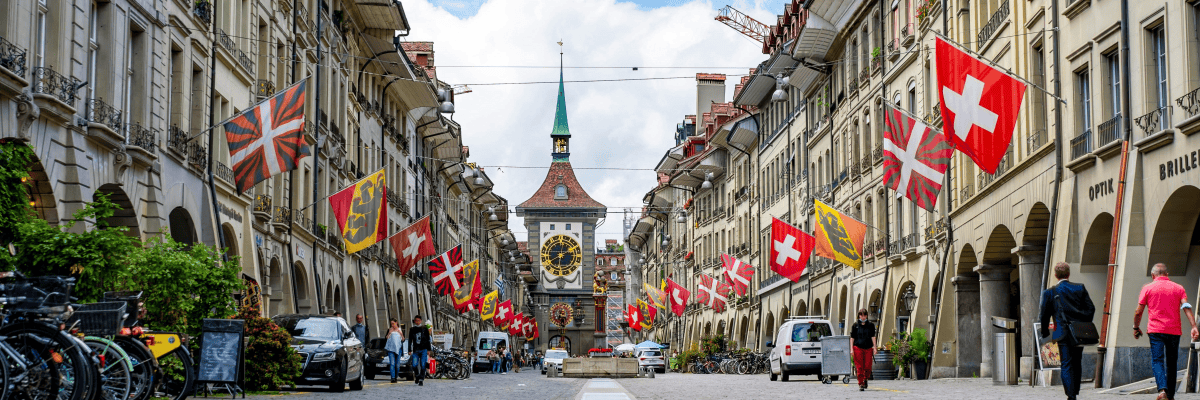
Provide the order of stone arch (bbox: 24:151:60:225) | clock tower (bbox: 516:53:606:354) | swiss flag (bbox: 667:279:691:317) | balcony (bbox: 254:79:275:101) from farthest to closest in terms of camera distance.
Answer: clock tower (bbox: 516:53:606:354) → swiss flag (bbox: 667:279:691:317) → balcony (bbox: 254:79:275:101) → stone arch (bbox: 24:151:60:225)

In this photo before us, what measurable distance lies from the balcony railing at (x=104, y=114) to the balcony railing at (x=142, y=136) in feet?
2.24

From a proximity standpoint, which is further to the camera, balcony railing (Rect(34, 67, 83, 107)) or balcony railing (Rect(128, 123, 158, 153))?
balcony railing (Rect(128, 123, 158, 153))

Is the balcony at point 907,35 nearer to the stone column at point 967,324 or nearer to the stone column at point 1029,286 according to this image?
the stone column at point 967,324

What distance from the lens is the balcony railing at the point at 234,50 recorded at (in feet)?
96.0

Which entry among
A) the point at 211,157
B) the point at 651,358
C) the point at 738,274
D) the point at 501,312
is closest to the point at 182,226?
the point at 211,157

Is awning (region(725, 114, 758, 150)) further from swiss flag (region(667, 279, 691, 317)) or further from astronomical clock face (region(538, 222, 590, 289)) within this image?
astronomical clock face (region(538, 222, 590, 289))

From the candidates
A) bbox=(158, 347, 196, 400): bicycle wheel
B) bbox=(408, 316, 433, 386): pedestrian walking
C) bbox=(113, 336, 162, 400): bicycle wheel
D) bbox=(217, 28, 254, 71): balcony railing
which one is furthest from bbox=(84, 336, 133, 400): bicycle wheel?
bbox=(217, 28, 254, 71): balcony railing

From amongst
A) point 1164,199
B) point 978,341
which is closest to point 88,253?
point 1164,199

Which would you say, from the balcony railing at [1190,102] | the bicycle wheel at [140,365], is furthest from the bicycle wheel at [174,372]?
the balcony railing at [1190,102]

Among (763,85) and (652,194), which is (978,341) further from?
(652,194)

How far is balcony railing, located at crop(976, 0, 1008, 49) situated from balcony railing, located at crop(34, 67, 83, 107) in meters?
17.5

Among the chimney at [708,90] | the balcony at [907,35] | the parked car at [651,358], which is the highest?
the chimney at [708,90]

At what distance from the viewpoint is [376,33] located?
5256cm

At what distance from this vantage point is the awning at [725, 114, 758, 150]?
65.0m
